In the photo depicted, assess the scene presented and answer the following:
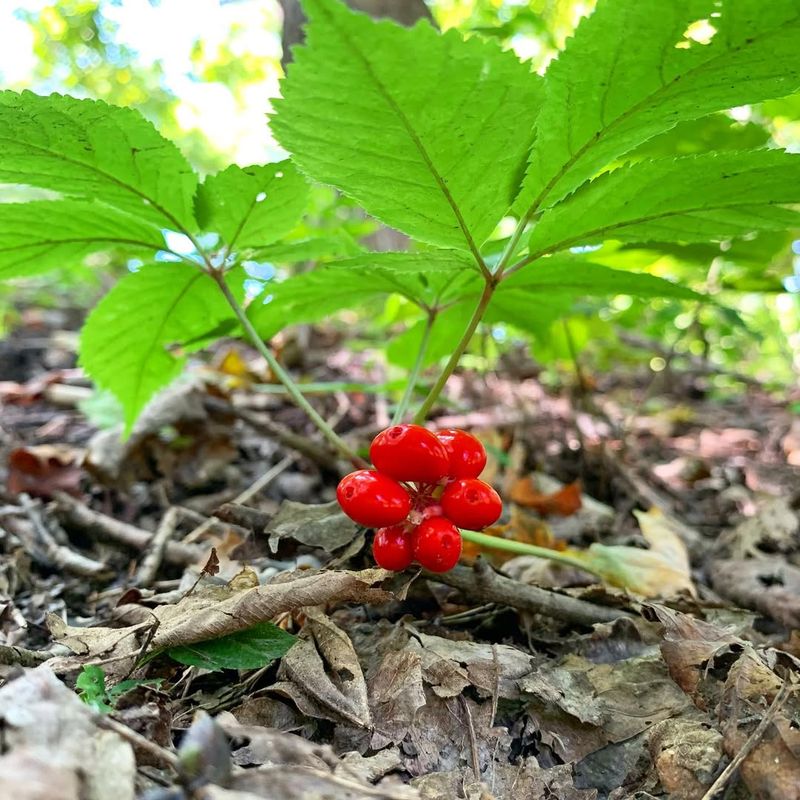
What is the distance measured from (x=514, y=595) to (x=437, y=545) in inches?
16.2

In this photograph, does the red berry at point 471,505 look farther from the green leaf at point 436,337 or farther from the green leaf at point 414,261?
the green leaf at point 436,337

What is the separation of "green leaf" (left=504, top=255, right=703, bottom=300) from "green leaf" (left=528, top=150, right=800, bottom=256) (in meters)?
0.15

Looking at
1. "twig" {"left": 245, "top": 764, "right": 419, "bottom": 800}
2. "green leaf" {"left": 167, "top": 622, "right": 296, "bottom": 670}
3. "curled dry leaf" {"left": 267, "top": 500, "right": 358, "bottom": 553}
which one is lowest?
"twig" {"left": 245, "top": 764, "right": 419, "bottom": 800}

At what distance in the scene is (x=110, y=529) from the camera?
2330 mm

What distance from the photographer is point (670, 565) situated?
2068 mm

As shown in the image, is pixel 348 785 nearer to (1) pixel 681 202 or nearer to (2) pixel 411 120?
(2) pixel 411 120

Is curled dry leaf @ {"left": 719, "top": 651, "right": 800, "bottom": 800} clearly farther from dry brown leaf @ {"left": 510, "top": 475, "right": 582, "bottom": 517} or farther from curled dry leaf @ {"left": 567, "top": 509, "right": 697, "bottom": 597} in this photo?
dry brown leaf @ {"left": 510, "top": 475, "right": 582, "bottom": 517}

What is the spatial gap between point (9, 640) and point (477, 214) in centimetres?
149

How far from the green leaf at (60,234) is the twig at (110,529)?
3.29 feet

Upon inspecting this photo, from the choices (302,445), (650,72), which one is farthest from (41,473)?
(650,72)

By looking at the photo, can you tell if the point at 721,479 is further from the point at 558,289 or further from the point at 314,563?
the point at 314,563

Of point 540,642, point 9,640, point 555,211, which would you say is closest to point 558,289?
point 555,211

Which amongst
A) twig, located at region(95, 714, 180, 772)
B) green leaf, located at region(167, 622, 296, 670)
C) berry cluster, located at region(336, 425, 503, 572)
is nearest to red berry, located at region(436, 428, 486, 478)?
berry cluster, located at region(336, 425, 503, 572)

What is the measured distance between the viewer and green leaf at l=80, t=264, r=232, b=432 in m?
1.87
